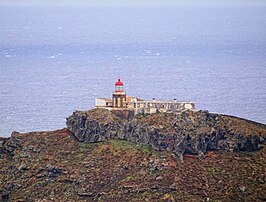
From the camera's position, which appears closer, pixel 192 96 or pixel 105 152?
pixel 105 152

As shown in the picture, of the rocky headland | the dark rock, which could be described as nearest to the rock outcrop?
the rocky headland

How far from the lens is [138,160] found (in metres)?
88.2

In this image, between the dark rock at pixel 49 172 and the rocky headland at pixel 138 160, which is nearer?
the rocky headland at pixel 138 160

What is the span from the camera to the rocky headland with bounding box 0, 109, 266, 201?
84.7 meters

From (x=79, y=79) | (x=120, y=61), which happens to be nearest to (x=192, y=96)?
(x=79, y=79)

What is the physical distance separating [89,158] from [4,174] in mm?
6165

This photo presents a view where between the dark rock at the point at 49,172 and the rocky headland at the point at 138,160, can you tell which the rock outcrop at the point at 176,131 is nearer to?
the rocky headland at the point at 138,160

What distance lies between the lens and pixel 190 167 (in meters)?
87.1

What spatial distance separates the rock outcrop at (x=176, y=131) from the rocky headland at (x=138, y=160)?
7 centimetres

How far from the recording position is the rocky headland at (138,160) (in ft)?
278

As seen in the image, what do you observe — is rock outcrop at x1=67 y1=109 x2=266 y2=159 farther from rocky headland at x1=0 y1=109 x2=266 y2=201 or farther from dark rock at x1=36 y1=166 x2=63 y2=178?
dark rock at x1=36 y1=166 x2=63 y2=178

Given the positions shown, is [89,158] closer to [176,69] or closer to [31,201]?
[31,201]

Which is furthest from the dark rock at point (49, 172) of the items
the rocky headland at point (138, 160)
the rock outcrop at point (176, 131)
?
the rock outcrop at point (176, 131)

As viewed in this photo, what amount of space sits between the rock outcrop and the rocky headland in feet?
0.23
